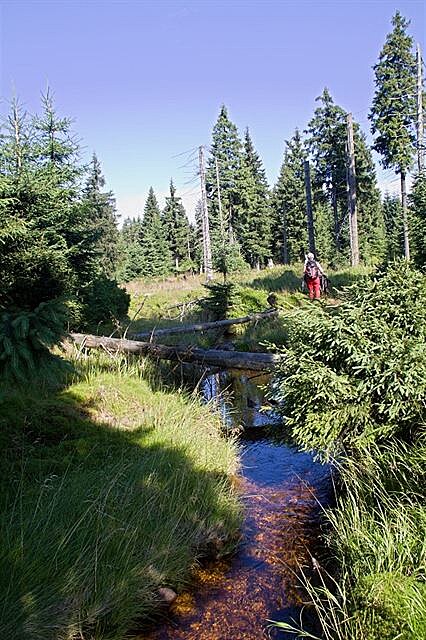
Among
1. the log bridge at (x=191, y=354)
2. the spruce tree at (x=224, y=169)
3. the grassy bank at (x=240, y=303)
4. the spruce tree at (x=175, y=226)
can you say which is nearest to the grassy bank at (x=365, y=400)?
the grassy bank at (x=240, y=303)

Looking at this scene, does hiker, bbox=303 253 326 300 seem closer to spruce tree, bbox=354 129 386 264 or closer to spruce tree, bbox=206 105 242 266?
spruce tree, bbox=354 129 386 264

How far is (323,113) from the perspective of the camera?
4147 centimetres

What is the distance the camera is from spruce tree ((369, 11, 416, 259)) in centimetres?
2808

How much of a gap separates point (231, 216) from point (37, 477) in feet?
151

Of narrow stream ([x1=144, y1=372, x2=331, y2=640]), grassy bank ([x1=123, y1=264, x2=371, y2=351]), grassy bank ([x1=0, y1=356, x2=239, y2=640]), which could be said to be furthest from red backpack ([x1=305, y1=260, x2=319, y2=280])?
grassy bank ([x1=0, y1=356, x2=239, y2=640])

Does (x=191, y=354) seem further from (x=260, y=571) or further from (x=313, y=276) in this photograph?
(x=313, y=276)

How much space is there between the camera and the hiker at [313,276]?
13445 millimetres

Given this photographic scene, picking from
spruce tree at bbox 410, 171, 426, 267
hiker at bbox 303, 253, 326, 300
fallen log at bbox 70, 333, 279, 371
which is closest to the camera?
fallen log at bbox 70, 333, 279, 371

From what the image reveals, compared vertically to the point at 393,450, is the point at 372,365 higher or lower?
higher

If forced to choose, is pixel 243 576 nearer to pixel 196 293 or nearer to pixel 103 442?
pixel 103 442

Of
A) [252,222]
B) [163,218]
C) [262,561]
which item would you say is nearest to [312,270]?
[262,561]

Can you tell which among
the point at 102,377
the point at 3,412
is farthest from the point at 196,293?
the point at 3,412

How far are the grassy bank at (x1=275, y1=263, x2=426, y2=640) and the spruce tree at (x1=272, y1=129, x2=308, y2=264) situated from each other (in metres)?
43.8

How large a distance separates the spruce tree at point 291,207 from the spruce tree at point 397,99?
18264mm
